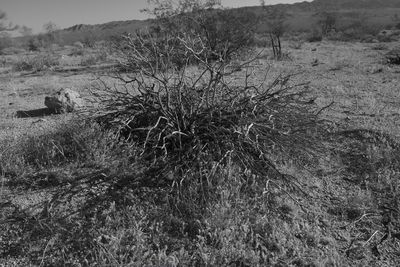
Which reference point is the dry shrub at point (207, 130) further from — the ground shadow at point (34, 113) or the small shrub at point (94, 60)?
the small shrub at point (94, 60)

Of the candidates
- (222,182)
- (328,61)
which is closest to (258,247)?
(222,182)

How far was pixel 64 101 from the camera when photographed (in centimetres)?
722

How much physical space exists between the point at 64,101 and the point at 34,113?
79cm

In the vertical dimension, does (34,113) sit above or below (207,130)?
below

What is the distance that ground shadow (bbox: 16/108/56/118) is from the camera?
735 centimetres

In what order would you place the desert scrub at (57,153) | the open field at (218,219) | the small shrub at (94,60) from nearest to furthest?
the open field at (218,219) < the desert scrub at (57,153) < the small shrub at (94,60)

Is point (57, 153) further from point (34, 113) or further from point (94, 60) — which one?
point (94, 60)

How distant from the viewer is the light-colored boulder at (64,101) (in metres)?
7.22

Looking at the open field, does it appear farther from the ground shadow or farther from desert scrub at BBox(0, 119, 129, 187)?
the ground shadow

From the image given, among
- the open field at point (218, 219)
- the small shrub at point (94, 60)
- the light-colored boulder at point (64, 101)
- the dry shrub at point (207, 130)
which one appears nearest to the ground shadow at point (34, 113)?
the light-colored boulder at point (64, 101)

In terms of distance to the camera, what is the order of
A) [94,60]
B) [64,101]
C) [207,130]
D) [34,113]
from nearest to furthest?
1. [207,130]
2. [64,101]
3. [34,113]
4. [94,60]

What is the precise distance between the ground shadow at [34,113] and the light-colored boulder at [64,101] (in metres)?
0.11

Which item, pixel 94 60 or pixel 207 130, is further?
pixel 94 60

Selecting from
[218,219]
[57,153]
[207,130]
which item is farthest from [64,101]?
[218,219]
